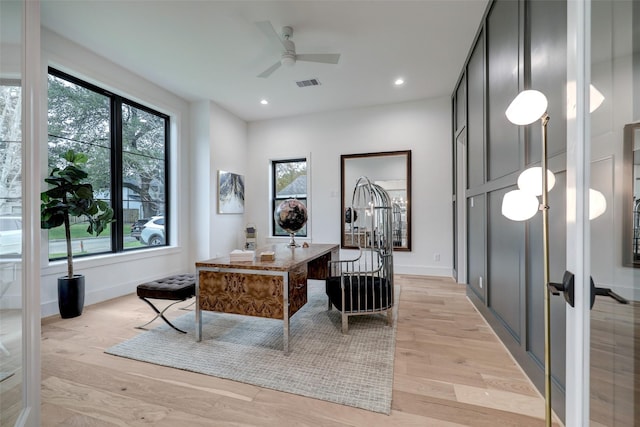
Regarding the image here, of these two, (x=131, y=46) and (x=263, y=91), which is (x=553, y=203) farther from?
(x=131, y=46)

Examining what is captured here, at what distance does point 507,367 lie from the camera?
1.89 metres

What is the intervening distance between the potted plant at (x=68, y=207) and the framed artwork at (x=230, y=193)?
81.5 inches

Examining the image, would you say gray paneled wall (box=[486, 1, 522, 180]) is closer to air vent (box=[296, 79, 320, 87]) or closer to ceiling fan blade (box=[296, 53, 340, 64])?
ceiling fan blade (box=[296, 53, 340, 64])

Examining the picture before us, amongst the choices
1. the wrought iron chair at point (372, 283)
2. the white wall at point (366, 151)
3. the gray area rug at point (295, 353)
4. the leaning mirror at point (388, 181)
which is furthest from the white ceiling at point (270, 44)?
the gray area rug at point (295, 353)

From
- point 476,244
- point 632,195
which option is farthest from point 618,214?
point 476,244

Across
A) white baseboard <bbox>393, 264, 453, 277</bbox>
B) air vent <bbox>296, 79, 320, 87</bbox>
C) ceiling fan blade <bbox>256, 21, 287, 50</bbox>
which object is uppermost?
air vent <bbox>296, 79, 320, 87</bbox>

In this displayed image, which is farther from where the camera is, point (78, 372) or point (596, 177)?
point (78, 372)

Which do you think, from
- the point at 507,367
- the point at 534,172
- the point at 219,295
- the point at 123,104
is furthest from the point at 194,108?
the point at 507,367

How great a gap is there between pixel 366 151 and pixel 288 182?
5.68ft

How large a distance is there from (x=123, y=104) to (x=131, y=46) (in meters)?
0.98

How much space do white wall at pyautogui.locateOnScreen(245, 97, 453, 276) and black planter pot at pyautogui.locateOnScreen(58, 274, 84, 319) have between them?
3069mm

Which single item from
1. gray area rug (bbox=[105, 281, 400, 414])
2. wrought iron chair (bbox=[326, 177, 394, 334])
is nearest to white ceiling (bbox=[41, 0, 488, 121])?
wrought iron chair (bbox=[326, 177, 394, 334])

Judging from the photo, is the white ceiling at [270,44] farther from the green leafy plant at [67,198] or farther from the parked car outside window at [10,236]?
the parked car outside window at [10,236]

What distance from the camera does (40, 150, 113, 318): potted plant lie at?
270 cm
